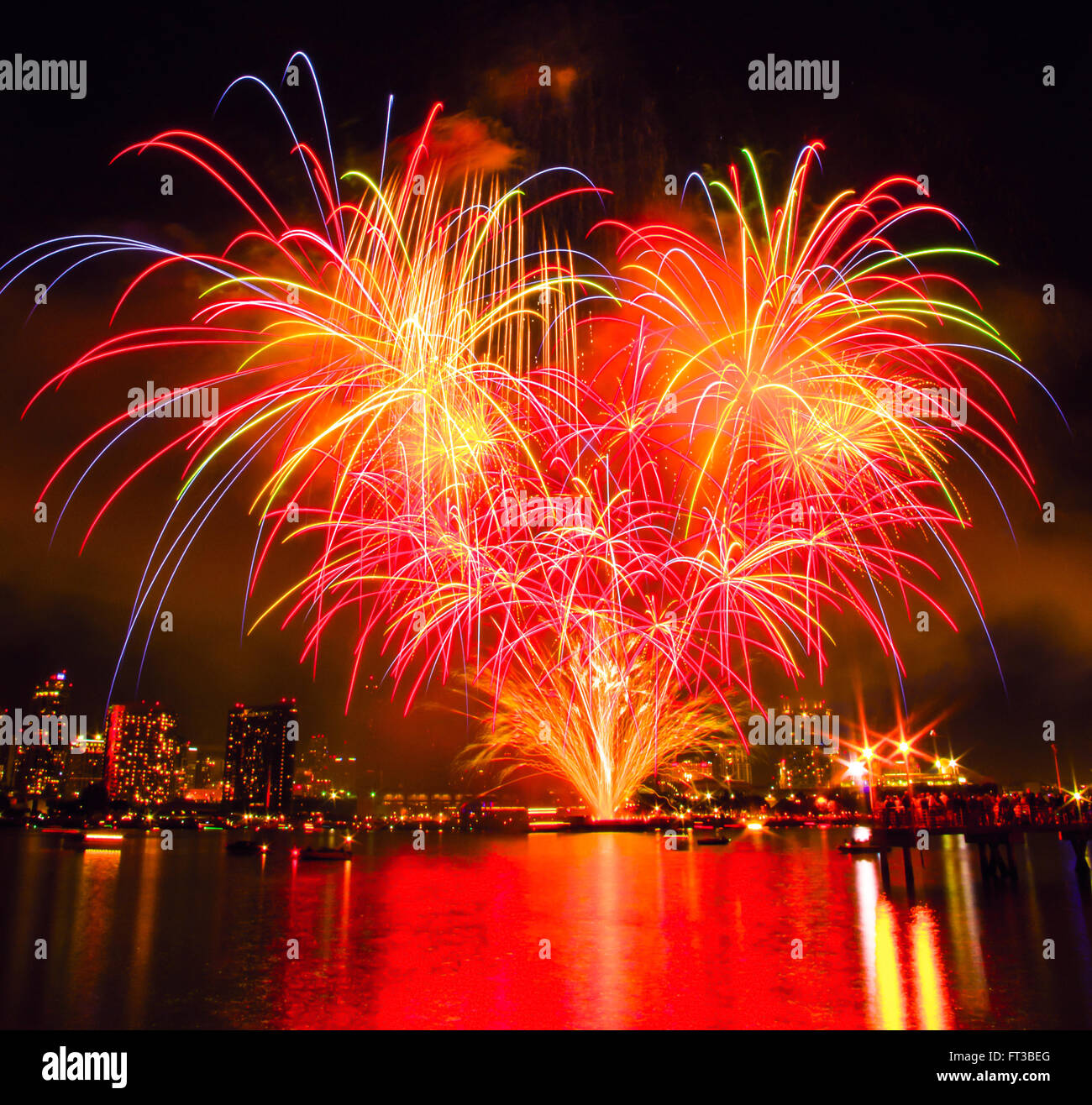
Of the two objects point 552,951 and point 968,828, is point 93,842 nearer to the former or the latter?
point 552,951

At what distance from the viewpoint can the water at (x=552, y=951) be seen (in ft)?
70.5

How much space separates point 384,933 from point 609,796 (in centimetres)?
3605

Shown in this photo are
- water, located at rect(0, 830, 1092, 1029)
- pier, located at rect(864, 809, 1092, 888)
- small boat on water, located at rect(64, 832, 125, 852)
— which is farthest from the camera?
small boat on water, located at rect(64, 832, 125, 852)

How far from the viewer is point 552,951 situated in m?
29.0

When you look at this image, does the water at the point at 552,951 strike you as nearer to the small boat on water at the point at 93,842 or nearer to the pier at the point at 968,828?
the pier at the point at 968,828

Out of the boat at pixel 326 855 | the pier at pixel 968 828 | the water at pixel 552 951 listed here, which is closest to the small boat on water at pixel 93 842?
the boat at pixel 326 855

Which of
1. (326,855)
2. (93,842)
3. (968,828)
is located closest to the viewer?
(968,828)

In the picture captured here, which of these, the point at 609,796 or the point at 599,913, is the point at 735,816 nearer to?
the point at 609,796

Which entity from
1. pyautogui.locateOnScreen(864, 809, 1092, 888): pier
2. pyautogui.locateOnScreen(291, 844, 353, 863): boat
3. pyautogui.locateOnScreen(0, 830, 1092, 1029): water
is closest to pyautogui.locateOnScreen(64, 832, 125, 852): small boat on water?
pyautogui.locateOnScreen(291, 844, 353, 863): boat

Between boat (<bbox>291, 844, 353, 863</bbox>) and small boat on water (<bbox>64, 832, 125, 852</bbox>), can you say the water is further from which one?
small boat on water (<bbox>64, 832, 125, 852</bbox>)

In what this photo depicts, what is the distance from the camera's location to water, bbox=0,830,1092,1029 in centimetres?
2148

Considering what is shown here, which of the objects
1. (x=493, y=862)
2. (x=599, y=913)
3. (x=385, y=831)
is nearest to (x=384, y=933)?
(x=599, y=913)

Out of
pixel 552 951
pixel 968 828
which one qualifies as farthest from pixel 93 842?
pixel 968 828
